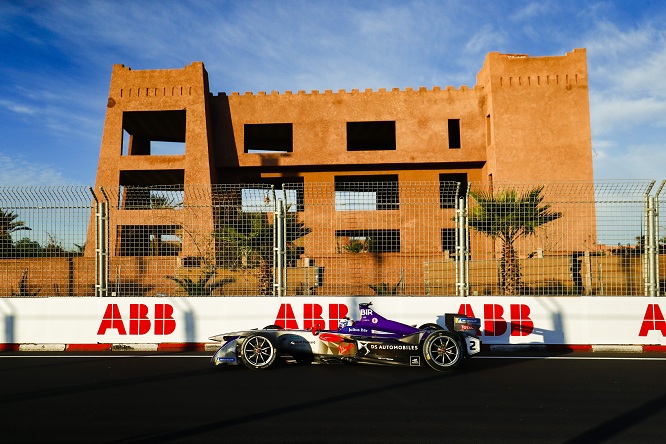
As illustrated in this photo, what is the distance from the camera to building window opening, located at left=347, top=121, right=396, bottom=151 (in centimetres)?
3312

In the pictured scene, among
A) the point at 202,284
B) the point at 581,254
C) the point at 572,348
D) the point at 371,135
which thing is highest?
the point at 371,135

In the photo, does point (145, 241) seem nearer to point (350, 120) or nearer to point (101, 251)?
point (101, 251)

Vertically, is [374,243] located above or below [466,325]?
above

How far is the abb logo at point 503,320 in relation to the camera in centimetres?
1110

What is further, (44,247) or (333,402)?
(44,247)

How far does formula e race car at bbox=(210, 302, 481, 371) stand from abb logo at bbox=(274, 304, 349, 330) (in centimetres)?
219

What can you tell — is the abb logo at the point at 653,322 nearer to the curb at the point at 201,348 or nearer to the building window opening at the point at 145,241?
the curb at the point at 201,348

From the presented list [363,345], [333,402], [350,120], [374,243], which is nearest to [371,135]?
[350,120]

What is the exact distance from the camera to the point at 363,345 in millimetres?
8852

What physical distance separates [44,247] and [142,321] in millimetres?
2487

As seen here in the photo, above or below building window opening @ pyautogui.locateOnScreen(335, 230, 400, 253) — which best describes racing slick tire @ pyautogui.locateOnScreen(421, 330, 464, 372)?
below

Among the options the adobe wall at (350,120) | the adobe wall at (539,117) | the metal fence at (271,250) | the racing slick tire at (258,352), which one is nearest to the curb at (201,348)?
the metal fence at (271,250)

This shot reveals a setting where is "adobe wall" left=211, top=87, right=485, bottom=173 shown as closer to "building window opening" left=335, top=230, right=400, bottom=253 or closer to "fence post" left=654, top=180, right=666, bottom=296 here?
"building window opening" left=335, top=230, right=400, bottom=253

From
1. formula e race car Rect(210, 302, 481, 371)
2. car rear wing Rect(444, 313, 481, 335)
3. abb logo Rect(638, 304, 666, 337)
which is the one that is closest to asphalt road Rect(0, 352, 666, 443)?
formula e race car Rect(210, 302, 481, 371)
